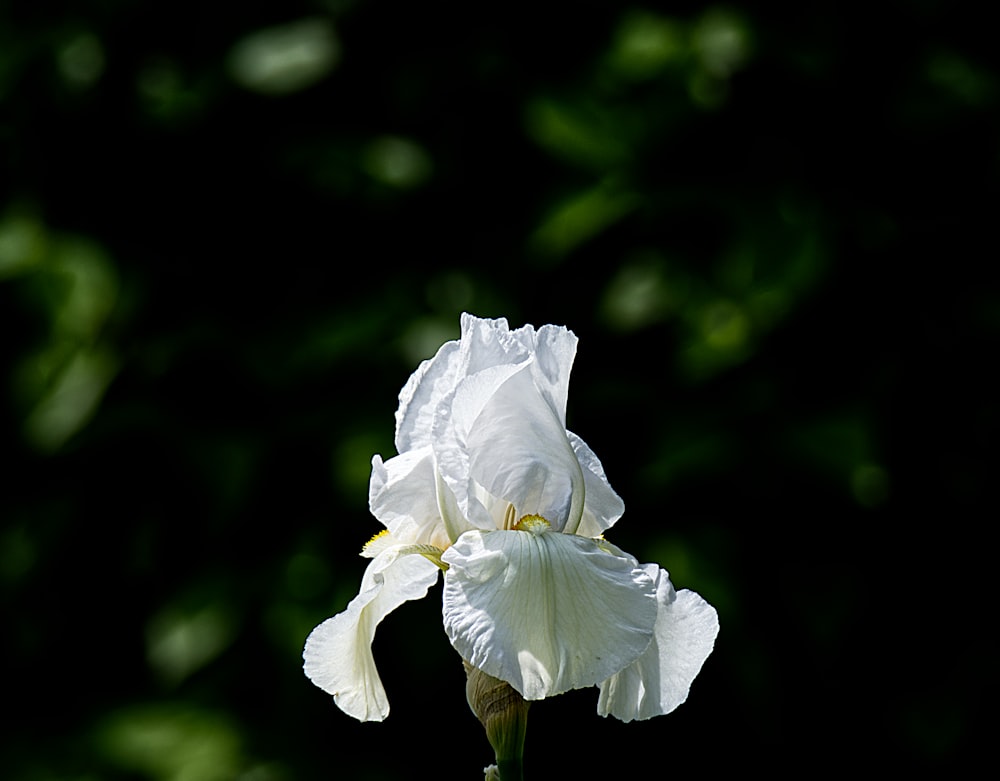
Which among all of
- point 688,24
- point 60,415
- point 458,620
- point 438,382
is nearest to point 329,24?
point 688,24

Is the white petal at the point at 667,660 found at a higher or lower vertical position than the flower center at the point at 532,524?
lower

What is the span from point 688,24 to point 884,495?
2.04ft

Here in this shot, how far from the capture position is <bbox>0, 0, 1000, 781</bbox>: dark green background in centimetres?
144

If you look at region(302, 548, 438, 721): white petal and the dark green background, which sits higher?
the dark green background

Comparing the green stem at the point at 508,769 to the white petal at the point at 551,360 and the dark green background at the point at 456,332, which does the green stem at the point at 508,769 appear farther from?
the dark green background at the point at 456,332

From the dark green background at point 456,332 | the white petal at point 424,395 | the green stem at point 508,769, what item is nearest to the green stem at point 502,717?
the green stem at point 508,769

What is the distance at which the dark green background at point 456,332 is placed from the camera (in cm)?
144

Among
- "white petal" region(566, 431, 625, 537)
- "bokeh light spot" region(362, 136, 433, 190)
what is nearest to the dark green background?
"bokeh light spot" region(362, 136, 433, 190)

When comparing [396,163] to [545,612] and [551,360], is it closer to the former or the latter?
[551,360]

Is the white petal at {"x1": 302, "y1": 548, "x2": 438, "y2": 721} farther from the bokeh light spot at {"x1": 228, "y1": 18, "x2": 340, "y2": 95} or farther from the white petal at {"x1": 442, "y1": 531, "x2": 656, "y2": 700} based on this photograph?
the bokeh light spot at {"x1": 228, "y1": 18, "x2": 340, "y2": 95}

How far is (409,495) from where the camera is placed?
63 cm

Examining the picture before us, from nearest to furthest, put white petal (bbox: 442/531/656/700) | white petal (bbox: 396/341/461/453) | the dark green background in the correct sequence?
1. white petal (bbox: 442/531/656/700)
2. white petal (bbox: 396/341/461/453)
3. the dark green background

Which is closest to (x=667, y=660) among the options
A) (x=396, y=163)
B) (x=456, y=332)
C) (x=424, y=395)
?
(x=424, y=395)

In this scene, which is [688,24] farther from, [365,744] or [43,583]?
[43,583]
